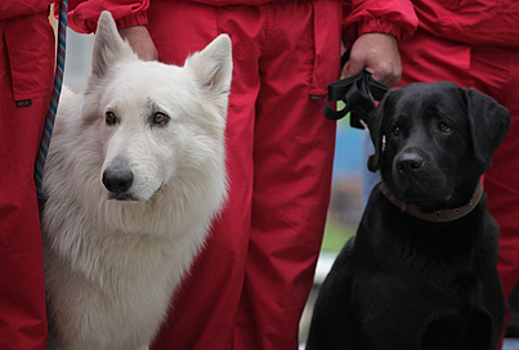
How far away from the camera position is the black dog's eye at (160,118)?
2.05 metres

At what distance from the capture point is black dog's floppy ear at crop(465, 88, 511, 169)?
2158mm

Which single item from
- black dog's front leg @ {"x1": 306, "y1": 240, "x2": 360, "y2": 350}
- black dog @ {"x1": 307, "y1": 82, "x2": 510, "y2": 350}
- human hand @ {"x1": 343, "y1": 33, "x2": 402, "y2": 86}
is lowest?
black dog's front leg @ {"x1": 306, "y1": 240, "x2": 360, "y2": 350}

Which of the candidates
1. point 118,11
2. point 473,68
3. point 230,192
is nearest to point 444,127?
point 473,68

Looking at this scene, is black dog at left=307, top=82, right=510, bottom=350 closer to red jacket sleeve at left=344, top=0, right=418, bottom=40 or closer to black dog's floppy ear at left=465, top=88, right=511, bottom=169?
black dog's floppy ear at left=465, top=88, right=511, bottom=169

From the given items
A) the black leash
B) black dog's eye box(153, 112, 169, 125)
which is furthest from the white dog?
the black leash

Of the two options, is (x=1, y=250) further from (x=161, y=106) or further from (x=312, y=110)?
(x=312, y=110)

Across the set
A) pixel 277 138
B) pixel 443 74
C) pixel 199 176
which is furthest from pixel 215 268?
pixel 443 74

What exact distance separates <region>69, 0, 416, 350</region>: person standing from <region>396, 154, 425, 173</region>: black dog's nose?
1.86 ft

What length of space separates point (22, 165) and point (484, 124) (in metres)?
1.59

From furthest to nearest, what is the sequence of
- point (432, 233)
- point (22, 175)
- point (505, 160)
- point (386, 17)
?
point (505, 160), point (386, 17), point (432, 233), point (22, 175)

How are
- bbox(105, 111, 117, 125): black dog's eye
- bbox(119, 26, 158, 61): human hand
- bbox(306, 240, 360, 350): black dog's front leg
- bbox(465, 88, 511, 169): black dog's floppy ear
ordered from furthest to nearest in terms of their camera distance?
bbox(306, 240, 360, 350): black dog's front leg → bbox(119, 26, 158, 61): human hand → bbox(465, 88, 511, 169): black dog's floppy ear → bbox(105, 111, 117, 125): black dog's eye

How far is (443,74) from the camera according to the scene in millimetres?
2729

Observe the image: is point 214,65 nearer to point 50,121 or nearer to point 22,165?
point 50,121

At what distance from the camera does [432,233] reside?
2.22 metres
